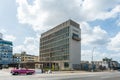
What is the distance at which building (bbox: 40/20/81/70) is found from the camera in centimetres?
13029

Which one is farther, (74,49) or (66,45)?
(74,49)

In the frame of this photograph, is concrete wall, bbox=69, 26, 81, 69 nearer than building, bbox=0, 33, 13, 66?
Yes

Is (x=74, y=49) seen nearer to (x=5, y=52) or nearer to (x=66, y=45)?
(x=66, y=45)

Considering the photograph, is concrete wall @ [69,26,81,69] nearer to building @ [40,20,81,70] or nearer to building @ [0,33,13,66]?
building @ [40,20,81,70]

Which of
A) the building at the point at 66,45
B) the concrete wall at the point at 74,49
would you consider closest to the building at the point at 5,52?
the building at the point at 66,45

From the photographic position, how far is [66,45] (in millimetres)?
133000

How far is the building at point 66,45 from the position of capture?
130 meters

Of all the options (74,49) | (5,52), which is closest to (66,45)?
(74,49)

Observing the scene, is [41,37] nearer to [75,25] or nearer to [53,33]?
[53,33]

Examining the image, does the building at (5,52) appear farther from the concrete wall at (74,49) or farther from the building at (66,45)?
the concrete wall at (74,49)

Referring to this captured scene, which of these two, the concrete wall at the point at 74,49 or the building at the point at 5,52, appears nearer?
the concrete wall at the point at 74,49

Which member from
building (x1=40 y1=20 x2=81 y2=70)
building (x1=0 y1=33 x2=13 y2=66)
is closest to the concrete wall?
building (x1=40 y1=20 x2=81 y2=70)

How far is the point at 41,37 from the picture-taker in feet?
613

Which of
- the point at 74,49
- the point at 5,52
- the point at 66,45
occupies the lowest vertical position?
the point at 74,49
